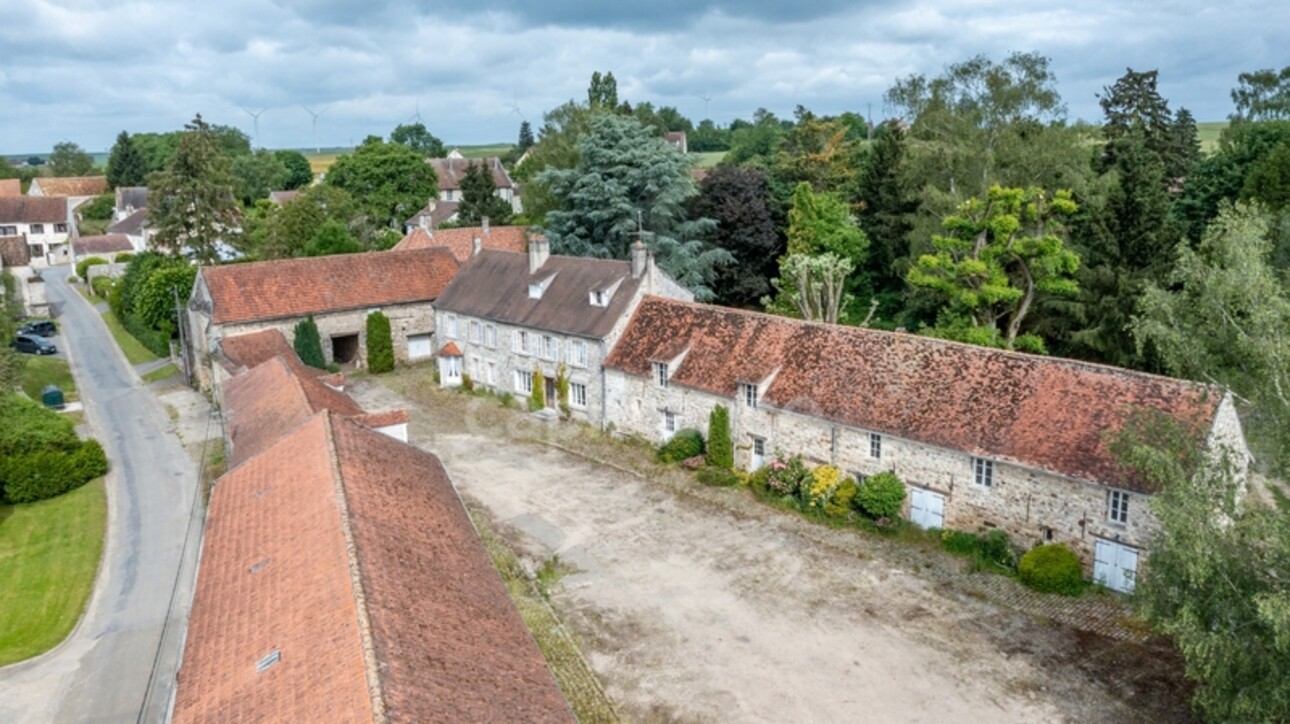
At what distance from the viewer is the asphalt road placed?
21922 millimetres

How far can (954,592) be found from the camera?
2656 cm

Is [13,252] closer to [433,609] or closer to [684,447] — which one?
[684,447]

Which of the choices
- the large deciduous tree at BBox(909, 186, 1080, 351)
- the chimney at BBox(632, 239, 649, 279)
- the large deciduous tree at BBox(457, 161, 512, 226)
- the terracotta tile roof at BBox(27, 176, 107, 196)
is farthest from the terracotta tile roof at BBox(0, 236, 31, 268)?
the large deciduous tree at BBox(909, 186, 1080, 351)

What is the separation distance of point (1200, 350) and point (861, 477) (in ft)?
46.3

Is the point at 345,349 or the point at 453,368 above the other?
the point at 345,349

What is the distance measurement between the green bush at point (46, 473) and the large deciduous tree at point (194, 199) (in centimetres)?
2889

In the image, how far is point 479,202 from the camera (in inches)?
3027

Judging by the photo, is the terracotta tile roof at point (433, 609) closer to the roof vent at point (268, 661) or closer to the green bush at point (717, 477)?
the roof vent at point (268, 661)

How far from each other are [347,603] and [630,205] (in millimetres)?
41223

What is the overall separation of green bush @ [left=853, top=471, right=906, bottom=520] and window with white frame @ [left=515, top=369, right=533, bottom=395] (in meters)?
20.2

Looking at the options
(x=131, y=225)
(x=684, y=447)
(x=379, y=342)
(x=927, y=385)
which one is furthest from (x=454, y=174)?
(x=927, y=385)

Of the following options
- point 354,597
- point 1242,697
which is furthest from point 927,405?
point 354,597

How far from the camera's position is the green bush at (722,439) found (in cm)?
3519

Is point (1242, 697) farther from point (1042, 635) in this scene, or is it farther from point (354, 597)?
point (354, 597)
